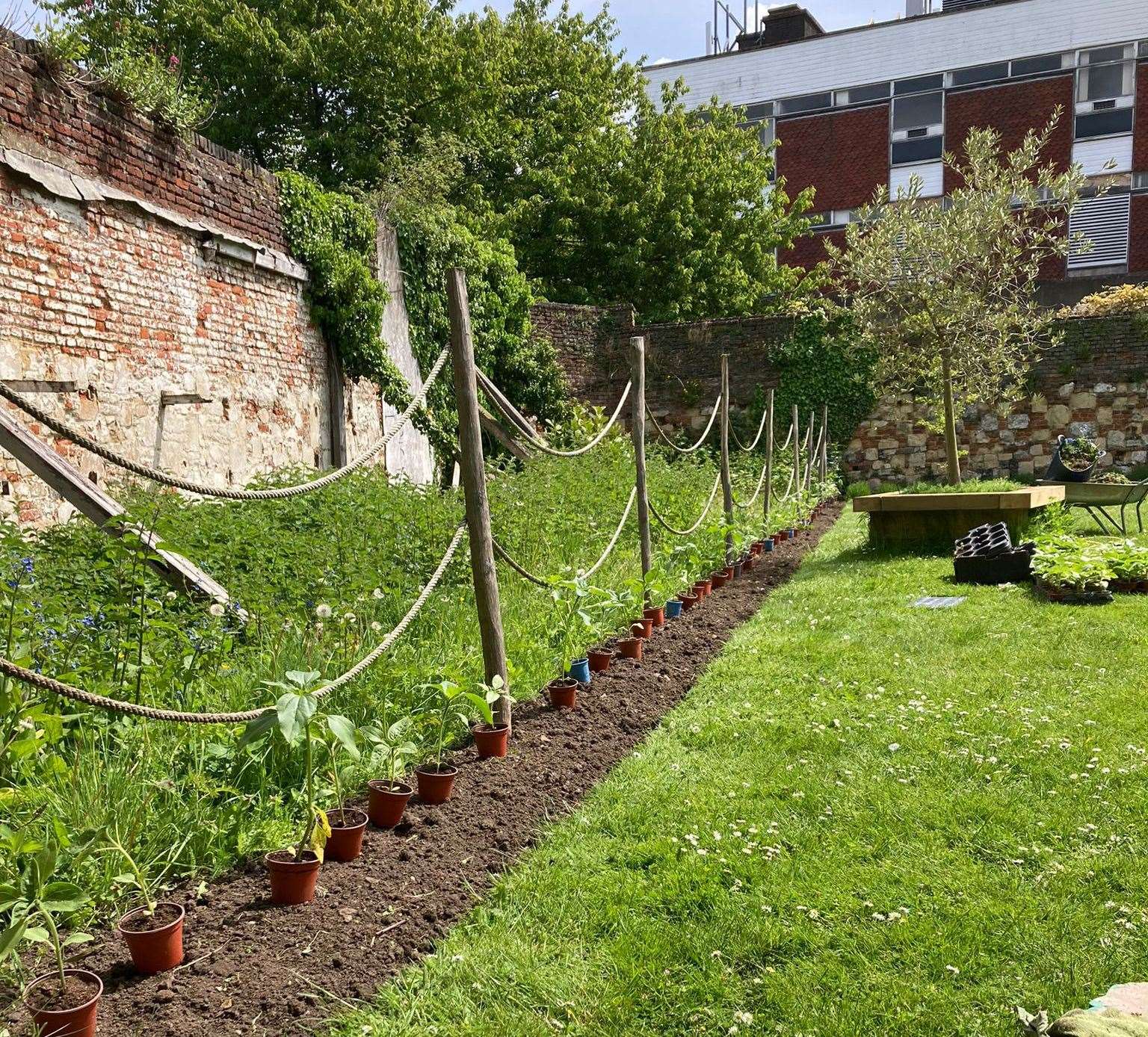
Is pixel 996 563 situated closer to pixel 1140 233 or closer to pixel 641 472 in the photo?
pixel 641 472

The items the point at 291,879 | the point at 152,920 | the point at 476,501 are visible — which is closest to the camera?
the point at 152,920

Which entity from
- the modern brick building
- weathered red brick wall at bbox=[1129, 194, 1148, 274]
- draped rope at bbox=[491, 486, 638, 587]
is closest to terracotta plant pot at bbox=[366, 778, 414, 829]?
draped rope at bbox=[491, 486, 638, 587]

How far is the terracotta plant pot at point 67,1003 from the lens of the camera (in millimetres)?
1864

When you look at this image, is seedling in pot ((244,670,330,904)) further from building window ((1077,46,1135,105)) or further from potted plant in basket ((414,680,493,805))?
building window ((1077,46,1135,105))

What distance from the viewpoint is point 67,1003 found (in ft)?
6.34

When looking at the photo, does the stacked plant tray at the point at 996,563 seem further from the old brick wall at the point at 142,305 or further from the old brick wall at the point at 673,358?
the old brick wall at the point at 673,358

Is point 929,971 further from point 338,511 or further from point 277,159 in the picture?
point 277,159

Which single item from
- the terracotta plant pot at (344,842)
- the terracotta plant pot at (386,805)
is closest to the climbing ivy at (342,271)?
the terracotta plant pot at (386,805)

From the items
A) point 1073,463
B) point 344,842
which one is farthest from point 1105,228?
point 344,842

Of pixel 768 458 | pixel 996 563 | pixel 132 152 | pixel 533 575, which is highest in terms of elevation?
pixel 132 152

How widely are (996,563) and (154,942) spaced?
6.50 meters

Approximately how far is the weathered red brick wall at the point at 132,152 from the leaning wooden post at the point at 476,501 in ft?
15.7

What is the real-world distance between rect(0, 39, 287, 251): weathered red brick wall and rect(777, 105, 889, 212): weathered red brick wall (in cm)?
2187

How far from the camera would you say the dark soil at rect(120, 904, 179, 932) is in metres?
2.16
